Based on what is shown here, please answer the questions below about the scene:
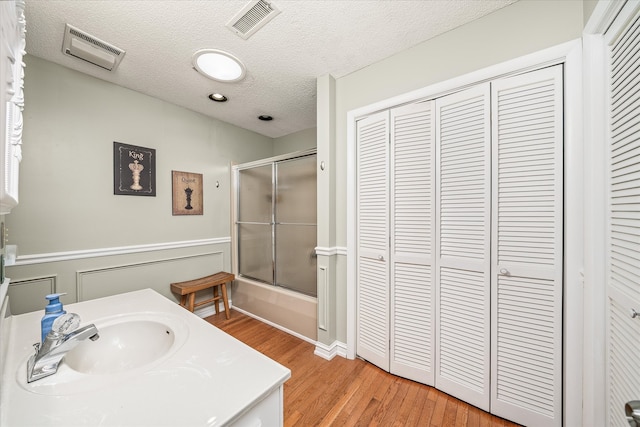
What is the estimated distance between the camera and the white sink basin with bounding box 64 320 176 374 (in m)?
1.08

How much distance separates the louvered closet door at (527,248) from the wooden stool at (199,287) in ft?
7.84

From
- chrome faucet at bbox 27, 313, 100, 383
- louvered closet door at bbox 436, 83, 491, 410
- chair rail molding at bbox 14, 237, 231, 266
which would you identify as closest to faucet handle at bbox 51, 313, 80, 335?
chrome faucet at bbox 27, 313, 100, 383

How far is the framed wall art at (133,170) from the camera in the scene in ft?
6.89

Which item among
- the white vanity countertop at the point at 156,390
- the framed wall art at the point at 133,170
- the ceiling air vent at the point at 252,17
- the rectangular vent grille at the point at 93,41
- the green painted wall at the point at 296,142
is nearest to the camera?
the white vanity countertop at the point at 156,390

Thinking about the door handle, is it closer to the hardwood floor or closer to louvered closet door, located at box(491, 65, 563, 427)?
louvered closet door, located at box(491, 65, 563, 427)

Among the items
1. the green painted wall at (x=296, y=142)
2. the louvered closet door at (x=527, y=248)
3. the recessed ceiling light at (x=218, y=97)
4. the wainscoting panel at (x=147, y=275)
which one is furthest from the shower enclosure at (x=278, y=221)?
the louvered closet door at (x=527, y=248)

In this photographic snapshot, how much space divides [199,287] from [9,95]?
2.22 meters

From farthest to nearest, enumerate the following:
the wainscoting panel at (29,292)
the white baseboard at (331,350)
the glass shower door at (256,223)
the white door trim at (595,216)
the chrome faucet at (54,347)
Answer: the glass shower door at (256,223) < the white baseboard at (331,350) < the wainscoting panel at (29,292) < the white door trim at (595,216) < the chrome faucet at (54,347)

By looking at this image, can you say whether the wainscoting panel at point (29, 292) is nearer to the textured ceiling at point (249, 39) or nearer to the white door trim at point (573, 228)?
the textured ceiling at point (249, 39)

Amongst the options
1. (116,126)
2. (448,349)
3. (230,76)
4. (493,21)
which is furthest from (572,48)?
(116,126)

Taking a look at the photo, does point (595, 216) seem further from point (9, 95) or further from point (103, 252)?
point (103, 252)

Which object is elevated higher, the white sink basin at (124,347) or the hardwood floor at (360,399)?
the white sink basin at (124,347)

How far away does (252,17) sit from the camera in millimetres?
1396

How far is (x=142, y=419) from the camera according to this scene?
0.63 metres
